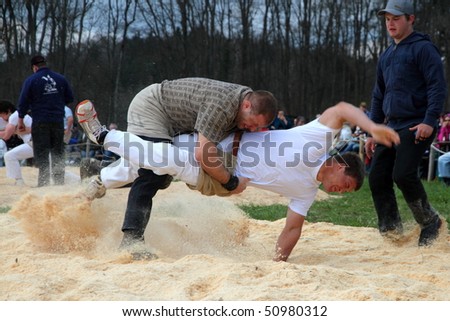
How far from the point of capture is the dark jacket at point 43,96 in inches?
376

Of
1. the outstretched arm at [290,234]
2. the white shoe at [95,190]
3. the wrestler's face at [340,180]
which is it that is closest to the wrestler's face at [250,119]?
the wrestler's face at [340,180]

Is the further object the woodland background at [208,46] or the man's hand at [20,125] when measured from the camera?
the woodland background at [208,46]

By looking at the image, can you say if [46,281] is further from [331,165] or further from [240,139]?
[331,165]

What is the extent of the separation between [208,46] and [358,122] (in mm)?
24415

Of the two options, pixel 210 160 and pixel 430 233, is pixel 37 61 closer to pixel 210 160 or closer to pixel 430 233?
pixel 210 160

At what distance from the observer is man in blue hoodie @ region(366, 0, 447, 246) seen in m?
5.07

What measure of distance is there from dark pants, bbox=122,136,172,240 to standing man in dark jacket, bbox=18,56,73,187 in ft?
16.7

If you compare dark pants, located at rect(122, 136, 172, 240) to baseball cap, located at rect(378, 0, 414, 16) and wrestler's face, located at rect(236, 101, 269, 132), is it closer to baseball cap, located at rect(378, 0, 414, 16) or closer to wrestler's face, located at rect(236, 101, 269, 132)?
wrestler's face, located at rect(236, 101, 269, 132)

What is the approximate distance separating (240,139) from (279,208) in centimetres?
382

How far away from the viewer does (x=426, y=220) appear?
525 centimetres

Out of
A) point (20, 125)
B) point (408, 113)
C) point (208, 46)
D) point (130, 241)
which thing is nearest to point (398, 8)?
point (408, 113)

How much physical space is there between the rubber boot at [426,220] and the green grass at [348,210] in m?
1.38

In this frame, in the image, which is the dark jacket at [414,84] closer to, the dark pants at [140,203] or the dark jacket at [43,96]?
the dark pants at [140,203]
